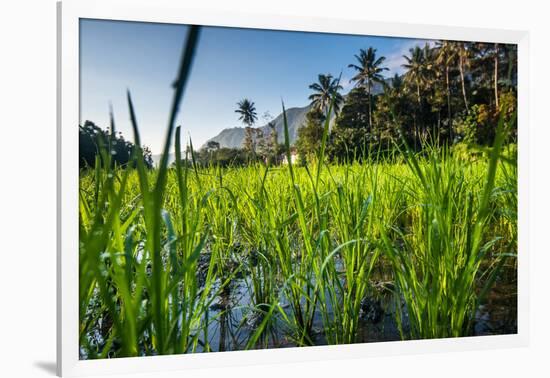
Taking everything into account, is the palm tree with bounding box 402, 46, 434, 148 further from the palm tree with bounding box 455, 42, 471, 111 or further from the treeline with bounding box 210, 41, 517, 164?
the palm tree with bounding box 455, 42, 471, 111

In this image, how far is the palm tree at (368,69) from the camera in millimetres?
3529

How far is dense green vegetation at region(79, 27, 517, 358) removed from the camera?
3027 millimetres

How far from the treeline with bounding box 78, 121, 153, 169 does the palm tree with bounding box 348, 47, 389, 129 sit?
141cm

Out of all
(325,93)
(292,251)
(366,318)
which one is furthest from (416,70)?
(366,318)

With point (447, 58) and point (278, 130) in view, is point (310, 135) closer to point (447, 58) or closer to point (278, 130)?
point (278, 130)

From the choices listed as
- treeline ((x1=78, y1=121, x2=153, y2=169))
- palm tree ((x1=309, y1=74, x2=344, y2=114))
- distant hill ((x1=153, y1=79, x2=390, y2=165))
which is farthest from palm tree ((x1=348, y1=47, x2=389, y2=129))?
treeline ((x1=78, y1=121, x2=153, y2=169))

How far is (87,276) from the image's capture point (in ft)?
9.62

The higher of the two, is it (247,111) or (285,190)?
(247,111)

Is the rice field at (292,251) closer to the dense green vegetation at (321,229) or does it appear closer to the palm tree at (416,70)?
the dense green vegetation at (321,229)

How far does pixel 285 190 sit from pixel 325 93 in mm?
623

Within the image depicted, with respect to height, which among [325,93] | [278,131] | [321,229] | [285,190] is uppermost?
[325,93]

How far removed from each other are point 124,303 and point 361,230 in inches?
55.6

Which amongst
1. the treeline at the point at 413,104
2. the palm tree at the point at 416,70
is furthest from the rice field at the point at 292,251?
the palm tree at the point at 416,70

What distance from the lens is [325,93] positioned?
3467mm
